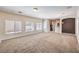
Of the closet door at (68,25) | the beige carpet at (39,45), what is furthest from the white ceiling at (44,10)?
the beige carpet at (39,45)

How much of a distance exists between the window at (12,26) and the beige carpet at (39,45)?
0.19 m

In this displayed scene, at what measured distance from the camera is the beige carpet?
6.74 ft

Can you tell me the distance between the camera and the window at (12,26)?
205 cm

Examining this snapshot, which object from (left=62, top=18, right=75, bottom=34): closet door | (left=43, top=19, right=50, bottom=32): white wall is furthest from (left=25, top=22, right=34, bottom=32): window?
(left=62, top=18, right=75, bottom=34): closet door

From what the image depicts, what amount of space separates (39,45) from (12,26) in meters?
0.71

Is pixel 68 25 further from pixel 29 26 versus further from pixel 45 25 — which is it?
pixel 29 26

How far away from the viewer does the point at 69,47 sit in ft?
6.82

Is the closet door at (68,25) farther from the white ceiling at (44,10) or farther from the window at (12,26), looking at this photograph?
the window at (12,26)

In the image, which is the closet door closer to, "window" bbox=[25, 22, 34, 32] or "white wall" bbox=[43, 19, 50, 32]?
"white wall" bbox=[43, 19, 50, 32]

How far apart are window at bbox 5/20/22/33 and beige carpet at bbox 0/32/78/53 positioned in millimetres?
191

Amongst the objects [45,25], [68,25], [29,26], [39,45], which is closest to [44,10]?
[45,25]

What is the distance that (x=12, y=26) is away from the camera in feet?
6.97

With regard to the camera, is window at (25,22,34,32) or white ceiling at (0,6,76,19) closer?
white ceiling at (0,6,76,19)
